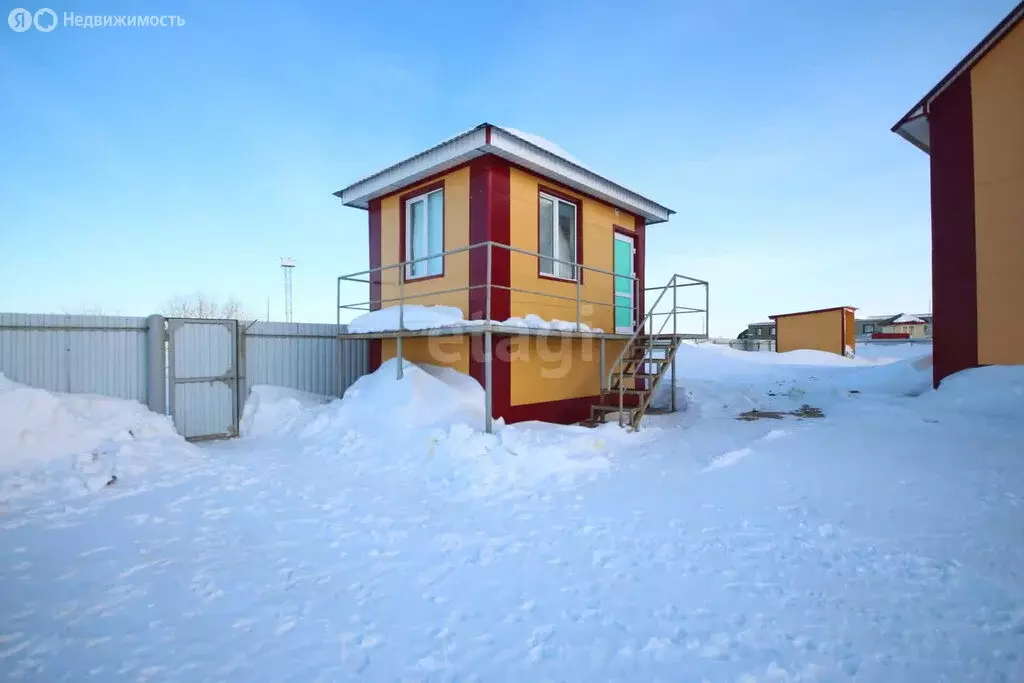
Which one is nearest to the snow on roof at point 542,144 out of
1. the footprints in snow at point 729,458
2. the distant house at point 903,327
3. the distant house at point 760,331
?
the footprints in snow at point 729,458

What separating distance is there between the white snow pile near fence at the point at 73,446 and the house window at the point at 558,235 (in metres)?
7.04

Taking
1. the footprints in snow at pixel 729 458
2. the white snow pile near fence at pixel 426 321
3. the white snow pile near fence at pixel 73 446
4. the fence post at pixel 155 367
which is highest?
the white snow pile near fence at pixel 426 321

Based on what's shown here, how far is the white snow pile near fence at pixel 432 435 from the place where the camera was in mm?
6477

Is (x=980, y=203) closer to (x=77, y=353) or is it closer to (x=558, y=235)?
(x=558, y=235)

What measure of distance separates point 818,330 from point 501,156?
84.1 feet

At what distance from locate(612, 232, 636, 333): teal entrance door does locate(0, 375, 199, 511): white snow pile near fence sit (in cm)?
904

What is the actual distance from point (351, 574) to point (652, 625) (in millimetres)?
2195

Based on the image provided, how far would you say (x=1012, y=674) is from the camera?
2.53 metres

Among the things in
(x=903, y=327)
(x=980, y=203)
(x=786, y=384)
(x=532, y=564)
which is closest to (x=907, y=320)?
(x=903, y=327)

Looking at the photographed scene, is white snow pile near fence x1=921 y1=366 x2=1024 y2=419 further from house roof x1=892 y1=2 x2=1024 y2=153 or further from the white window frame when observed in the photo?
the white window frame

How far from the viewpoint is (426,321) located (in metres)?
8.86

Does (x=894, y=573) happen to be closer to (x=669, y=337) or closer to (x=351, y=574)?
(x=351, y=574)

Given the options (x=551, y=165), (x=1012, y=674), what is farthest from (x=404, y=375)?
(x=1012, y=674)

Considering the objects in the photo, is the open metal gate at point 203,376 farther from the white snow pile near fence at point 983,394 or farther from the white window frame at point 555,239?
the white snow pile near fence at point 983,394
